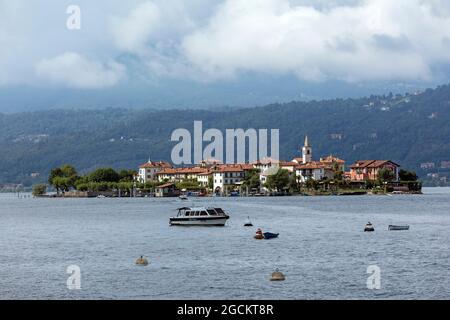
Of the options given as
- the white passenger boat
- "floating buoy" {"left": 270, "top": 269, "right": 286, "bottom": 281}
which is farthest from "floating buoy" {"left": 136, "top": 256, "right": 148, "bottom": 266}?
the white passenger boat

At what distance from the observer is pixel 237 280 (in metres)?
→ 41.7

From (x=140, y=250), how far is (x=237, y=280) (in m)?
16.0

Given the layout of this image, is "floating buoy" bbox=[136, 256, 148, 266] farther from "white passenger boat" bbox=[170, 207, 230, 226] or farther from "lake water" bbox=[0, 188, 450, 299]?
"white passenger boat" bbox=[170, 207, 230, 226]

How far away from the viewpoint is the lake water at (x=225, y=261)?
1526 inches

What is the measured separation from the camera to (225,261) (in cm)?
4931

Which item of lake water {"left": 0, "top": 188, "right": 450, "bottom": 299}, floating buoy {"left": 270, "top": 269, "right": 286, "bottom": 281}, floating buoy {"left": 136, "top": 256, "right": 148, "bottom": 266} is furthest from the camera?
floating buoy {"left": 136, "top": 256, "right": 148, "bottom": 266}

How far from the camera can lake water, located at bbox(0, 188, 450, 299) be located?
1526 inches

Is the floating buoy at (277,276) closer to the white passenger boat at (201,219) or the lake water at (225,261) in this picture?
the lake water at (225,261)

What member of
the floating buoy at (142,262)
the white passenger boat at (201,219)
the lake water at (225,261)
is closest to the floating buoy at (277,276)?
the lake water at (225,261)

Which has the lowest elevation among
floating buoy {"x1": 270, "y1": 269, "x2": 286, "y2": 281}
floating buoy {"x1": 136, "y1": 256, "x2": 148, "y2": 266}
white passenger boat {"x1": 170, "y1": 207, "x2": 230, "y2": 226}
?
floating buoy {"x1": 270, "y1": 269, "x2": 286, "y2": 281}

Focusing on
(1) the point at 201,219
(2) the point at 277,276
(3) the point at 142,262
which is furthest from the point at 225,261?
(1) the point at 201,219
